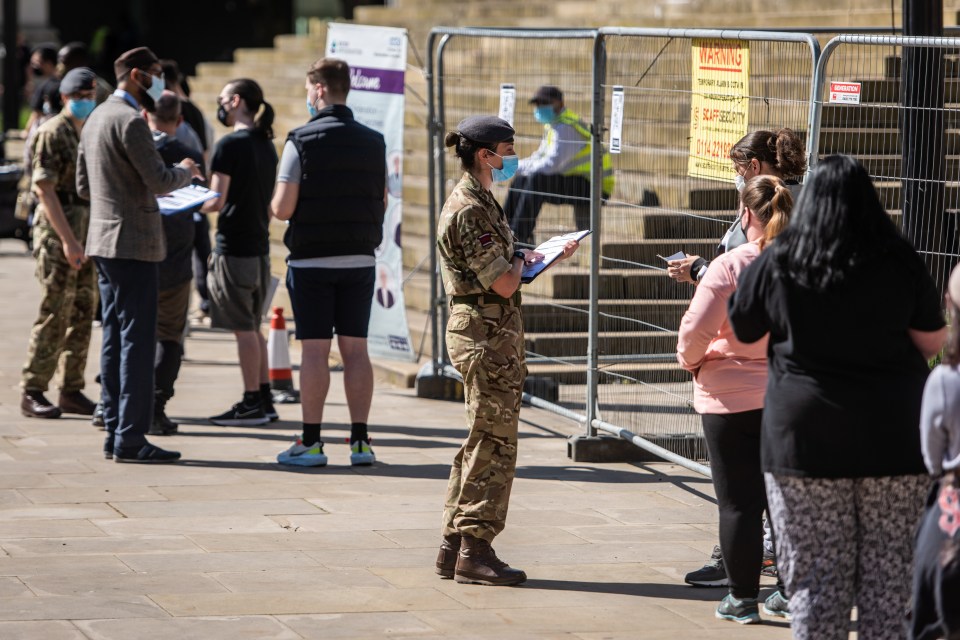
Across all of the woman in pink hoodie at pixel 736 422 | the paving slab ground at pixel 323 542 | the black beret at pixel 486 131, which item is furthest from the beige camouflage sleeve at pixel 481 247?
the paving slab ground at pixel 323 542

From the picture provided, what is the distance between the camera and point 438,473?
26.8ft

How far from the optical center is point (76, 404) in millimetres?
9570

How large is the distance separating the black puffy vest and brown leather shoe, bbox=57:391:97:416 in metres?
2.30

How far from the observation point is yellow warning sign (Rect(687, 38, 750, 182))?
7047mm

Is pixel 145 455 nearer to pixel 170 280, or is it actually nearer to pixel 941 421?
pixel 170 280

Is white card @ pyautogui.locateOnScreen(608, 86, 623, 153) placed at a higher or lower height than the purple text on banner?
lower

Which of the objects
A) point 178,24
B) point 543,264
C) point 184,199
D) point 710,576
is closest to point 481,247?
point 543,264

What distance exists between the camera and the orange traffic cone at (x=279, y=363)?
32.8 feet

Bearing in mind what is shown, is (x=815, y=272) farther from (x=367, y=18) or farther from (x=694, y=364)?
(x=367, y=18)

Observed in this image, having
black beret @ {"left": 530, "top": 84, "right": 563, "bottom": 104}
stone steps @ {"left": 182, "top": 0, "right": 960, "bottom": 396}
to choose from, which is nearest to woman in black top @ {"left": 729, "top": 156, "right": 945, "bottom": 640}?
stone steps @ {"left": 182, "top": 0, "right": 960, "bottom": 396}

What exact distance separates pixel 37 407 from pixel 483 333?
450cm

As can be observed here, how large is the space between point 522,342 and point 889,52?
7896 mm

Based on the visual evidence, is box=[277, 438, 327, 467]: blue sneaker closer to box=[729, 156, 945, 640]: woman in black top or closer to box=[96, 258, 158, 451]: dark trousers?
box=[96, 258, 158, 451]: dark trousers

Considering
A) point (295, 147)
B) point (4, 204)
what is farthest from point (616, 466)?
point (4, 204)
